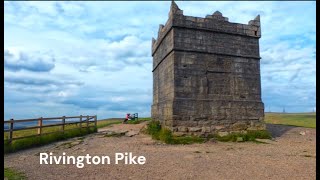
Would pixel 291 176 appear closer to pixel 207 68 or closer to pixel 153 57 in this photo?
pixel 207 68

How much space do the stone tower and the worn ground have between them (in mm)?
1565

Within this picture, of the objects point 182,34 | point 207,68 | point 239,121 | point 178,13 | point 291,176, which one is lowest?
point 291,176

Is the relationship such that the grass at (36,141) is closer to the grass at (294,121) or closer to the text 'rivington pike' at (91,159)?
the text 'rivington pike' at (91,159)

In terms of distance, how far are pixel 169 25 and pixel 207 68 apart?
2824 mm

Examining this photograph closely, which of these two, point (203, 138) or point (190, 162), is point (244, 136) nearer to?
point (203, 138)

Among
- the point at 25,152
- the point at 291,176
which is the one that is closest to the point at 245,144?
the point at 291,176

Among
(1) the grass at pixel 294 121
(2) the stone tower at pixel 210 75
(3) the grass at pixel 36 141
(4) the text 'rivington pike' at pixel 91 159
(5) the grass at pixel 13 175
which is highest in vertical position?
(2) the stone tower at pixel 210 75

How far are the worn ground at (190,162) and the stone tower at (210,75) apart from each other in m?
1.56

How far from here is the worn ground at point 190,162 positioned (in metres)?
7.31

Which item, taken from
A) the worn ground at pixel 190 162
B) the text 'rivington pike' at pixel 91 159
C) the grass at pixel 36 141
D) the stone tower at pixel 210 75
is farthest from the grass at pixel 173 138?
the grass at pixel 36 141

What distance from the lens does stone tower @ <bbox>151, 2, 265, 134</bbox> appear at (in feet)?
44.4

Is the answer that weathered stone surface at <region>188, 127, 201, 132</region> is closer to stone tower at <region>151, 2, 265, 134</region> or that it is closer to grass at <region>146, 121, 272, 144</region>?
stone tower at <region>151, 2, 265, 134</region>

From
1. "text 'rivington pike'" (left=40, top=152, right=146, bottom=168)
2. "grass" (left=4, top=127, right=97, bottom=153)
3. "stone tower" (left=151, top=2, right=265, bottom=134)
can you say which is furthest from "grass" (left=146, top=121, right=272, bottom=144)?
"grass" (left=4, top=127, right=97, bottom=153)

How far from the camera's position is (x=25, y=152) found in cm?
1148
